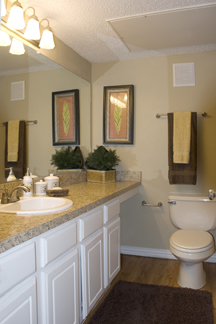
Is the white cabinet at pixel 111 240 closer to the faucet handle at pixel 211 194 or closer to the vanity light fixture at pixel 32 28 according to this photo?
the faucet handle at pixel 211 194

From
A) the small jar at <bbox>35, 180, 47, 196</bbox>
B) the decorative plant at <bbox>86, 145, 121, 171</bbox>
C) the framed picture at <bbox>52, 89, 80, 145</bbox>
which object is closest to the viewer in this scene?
the small jar at <bbox>35, 180, 47, 196</bbox>

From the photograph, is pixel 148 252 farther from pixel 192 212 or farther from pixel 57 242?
pixel 57 242

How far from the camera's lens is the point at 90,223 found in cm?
176

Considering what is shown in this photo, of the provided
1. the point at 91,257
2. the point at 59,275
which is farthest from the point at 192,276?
the point at 59,275

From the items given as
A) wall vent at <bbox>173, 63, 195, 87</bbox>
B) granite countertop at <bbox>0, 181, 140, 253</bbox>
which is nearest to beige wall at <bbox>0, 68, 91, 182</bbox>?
granite countertop at <bbox>0, 181, 140, 253</bbox>

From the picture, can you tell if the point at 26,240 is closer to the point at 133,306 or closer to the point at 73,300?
the point at 73,300

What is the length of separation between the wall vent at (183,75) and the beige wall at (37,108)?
1045 mm

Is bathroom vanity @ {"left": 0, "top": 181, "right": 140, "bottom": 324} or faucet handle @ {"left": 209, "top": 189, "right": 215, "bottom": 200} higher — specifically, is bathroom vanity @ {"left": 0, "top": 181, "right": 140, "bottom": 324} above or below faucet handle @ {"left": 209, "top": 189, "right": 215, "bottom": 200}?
below

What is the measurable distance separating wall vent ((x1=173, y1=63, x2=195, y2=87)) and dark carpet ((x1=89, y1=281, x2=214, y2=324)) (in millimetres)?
1870

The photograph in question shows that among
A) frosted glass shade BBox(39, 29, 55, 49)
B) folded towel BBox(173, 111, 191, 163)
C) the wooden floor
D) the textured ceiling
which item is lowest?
the wooden floor

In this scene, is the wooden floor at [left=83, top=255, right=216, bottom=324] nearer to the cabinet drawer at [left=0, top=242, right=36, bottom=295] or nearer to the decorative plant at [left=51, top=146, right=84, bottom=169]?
the decorative plant at [left=51, top=146, right=84, bottom=169]

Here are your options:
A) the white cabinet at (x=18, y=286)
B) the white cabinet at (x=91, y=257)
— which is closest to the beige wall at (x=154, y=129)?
the white cabinet at (x=91, y=257)

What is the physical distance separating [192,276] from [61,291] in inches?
52.0

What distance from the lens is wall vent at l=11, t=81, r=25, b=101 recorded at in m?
1.92
